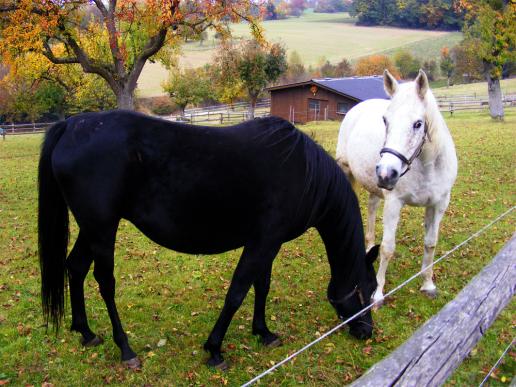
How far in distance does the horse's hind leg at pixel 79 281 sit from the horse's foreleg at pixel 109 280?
17.3 inches

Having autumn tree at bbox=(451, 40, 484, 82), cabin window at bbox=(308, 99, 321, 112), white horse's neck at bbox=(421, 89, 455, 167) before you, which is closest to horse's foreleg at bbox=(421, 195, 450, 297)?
white horse's neck at bbox=(421, 89, 455, 167)

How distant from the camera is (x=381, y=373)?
190 centimetres

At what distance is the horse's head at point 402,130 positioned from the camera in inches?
152

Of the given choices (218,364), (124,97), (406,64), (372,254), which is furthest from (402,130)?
(406,64)

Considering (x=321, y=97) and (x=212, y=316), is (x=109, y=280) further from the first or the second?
(x=321, y=97)

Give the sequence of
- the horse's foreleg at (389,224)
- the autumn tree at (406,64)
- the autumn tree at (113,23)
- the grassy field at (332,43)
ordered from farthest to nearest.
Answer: the grassy field at (332,43)
the autumn tree at (406,64)
the autumn tree at (113,23)
the horse's foreleg at (389,224)

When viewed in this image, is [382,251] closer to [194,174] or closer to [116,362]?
[194,174]

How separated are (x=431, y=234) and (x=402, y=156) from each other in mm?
1809

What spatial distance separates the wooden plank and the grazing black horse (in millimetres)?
1436

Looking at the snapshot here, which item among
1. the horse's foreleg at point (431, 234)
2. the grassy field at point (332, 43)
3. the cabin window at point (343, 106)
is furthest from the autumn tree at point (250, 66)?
the horse's foreleg at point (431, 234)

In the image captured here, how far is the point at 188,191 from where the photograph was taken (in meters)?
3.73

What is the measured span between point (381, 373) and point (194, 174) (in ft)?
7.62

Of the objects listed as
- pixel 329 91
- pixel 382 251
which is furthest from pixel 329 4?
A: pixel 382 251

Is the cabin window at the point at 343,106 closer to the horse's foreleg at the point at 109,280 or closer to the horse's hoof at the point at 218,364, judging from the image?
the horse's hoof at the point at 218,364
